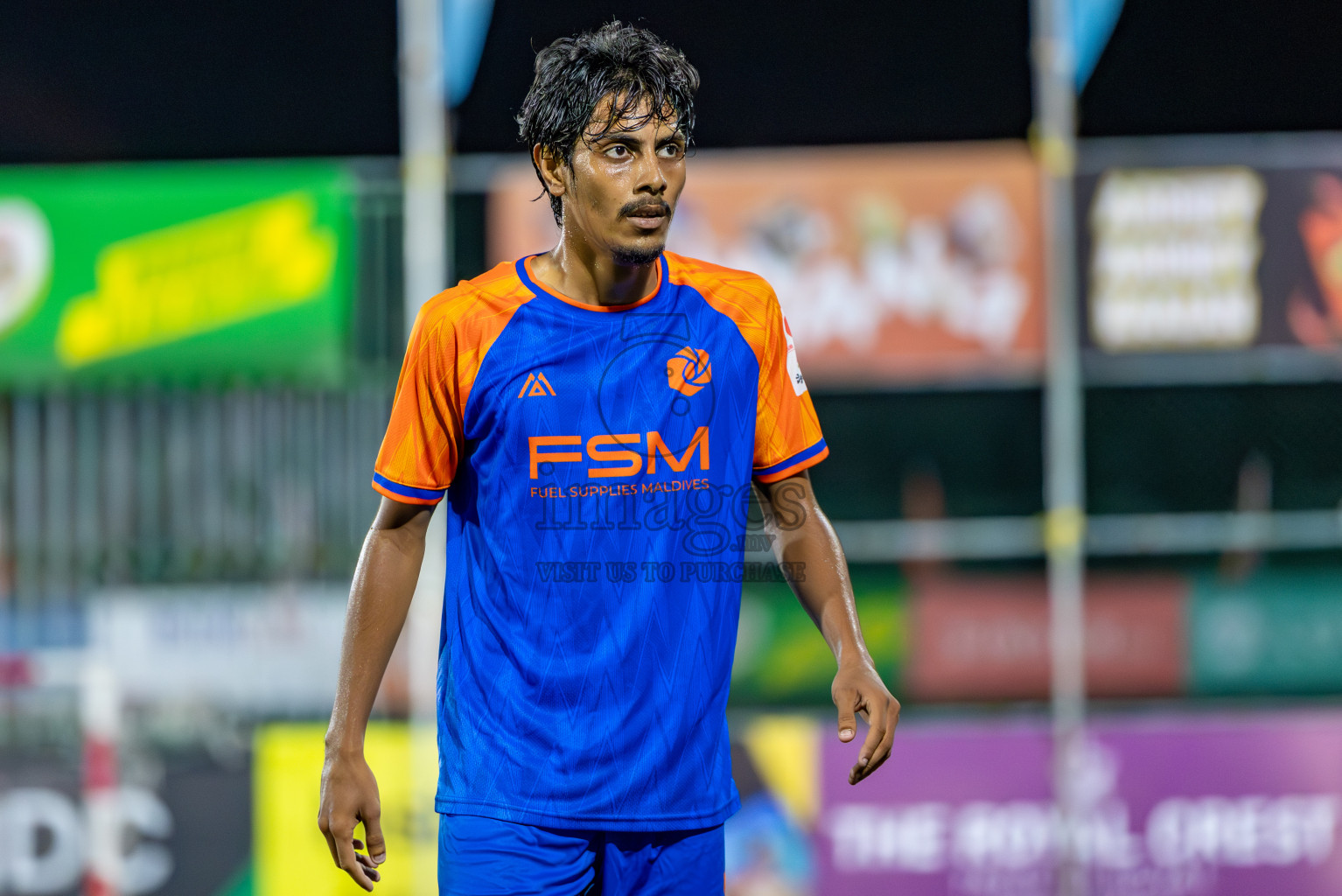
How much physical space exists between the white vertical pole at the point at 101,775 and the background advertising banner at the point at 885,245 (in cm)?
164

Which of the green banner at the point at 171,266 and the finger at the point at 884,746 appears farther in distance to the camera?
the green banner at the point at 171,266

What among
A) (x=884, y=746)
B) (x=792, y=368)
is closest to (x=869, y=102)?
(x=792, y=368)

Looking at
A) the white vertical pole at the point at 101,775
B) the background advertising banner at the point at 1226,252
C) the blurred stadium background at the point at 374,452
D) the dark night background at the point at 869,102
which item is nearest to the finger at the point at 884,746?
the blurred stadium background at the point at 374,452

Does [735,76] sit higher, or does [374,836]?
[735,76]

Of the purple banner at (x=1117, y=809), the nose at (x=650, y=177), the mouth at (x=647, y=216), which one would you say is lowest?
the purple banner at (x=1117, y=809)

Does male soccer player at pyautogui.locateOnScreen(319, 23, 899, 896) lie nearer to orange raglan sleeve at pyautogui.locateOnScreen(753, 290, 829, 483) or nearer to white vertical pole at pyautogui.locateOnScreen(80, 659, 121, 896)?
orange raglan sleeve at pyautogui.locateOnScreen(753, 290, 829, 483)

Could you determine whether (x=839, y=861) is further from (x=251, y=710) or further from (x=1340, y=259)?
(x=1340, y=259)

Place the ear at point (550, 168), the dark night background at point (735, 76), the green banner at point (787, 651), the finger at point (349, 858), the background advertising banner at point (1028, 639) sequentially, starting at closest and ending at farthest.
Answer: the finger at point (349, 858), the ear at point (550, 168), the background advertising banner at point (1028, 639), the green banner at point (787, 651), the dark night background at point (735, 76)

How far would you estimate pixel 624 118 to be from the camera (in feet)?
5.68

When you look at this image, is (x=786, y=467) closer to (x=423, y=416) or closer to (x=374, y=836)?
(x=423, y=416)

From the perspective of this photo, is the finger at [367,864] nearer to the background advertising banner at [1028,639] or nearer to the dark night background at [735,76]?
the background advertising banner at [1028,639]

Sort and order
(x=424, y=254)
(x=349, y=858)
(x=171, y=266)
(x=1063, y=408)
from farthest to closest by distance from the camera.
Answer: (x=1063, y=408) → (x=424, y=254) → (x=171, y=266) → (x=349, y=858)

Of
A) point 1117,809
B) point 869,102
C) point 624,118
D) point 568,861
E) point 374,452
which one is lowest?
point 1117,809

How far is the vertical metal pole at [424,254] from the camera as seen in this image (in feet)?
11.8
